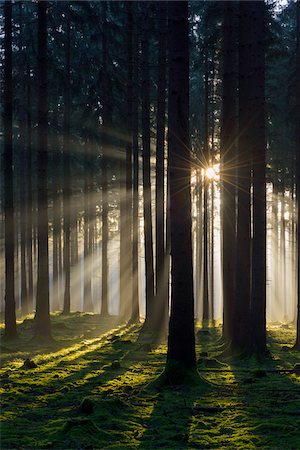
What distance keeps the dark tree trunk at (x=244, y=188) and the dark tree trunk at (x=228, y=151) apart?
0.47 metres

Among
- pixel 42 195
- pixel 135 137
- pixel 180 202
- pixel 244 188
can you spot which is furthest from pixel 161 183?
pixel 180 202

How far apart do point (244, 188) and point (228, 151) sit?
1.70 m

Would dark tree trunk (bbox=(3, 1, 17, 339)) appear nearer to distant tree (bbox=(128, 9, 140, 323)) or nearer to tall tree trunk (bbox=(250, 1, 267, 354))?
tall tree trunk (bbox=(250, 1, 267, 354))

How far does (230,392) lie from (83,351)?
6440mm

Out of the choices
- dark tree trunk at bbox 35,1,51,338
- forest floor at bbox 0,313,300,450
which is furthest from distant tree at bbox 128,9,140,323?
forest floor at bbox 0,313,300,450

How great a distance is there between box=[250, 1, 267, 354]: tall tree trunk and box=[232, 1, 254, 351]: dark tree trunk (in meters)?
0.15

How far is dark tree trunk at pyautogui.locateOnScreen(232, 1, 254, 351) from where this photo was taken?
13.8 metres

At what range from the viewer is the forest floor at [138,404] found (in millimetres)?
6598

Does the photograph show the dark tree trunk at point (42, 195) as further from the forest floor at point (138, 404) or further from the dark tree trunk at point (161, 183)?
the dark tree trunk at point (161, 183)

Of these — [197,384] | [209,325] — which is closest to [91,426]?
[197,384]

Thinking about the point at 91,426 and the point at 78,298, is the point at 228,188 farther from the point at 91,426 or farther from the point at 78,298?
the point at 78,298

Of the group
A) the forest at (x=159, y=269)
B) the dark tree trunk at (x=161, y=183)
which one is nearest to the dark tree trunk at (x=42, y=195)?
the forest at (x=159, y=269)

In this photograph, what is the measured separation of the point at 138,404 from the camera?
27.5ft

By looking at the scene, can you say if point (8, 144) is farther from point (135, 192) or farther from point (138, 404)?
point (138, 404)
